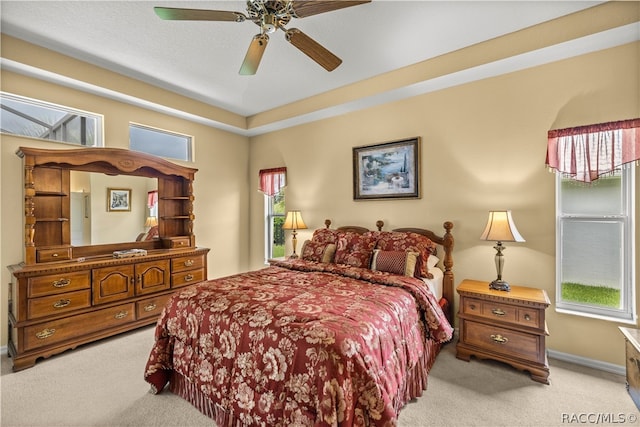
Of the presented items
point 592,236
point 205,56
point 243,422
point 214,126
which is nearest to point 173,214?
point 214,126

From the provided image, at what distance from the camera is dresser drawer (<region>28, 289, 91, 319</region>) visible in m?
2.51

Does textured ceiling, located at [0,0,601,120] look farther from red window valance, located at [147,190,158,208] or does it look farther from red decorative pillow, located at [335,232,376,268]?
red decorative pillow, located at [335,232,376,268]

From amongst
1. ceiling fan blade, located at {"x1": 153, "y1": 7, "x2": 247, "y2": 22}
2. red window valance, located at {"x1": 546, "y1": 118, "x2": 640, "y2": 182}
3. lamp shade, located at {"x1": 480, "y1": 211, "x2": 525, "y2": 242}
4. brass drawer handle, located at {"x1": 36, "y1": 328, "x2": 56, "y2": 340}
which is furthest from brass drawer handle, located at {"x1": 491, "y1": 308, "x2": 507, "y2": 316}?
brass drawer handle, located at {"x1": 36, "y1": 328, "x2": 56, "y2": 340}

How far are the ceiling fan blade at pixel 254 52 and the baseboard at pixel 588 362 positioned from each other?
371 centimetres

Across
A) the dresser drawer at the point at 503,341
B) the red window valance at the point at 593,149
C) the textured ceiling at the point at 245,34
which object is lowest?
the dresser drawer at the point at 503,341

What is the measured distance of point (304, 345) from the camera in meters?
1.47

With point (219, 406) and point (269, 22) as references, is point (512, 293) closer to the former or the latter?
point (219, 406)

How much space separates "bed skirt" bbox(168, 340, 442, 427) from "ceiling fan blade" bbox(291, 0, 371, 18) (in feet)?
8.05

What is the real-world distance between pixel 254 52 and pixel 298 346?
6.74ft

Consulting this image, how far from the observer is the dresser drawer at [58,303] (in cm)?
251

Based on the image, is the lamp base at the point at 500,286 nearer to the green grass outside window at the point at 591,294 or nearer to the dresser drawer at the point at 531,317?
the dresser drawer at the point at 531,317


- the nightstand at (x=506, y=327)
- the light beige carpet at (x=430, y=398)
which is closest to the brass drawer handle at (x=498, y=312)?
the nightstand at (x=506, y=327)

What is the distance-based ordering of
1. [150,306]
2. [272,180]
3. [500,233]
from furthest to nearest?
1. [272,180]
2. [150,306]
3. [500,233]

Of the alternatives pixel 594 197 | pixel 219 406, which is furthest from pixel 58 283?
pixel 594 197
